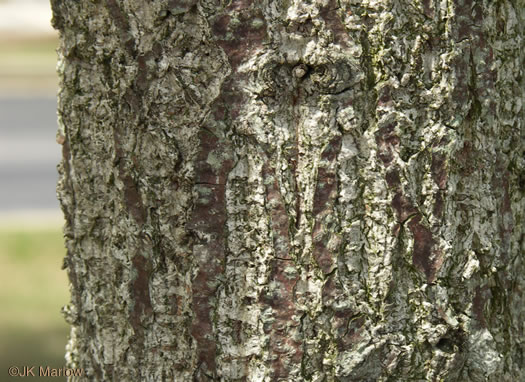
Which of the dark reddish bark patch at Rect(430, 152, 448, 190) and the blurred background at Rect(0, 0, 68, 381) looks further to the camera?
the blurred background at Rect(0, 0, 68, 381)

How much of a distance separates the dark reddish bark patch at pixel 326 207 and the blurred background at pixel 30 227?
3.63m

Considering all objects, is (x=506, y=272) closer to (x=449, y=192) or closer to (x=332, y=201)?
(x=449, y=192)

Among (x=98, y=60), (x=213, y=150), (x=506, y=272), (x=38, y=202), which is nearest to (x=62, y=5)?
(x=98, y=60)

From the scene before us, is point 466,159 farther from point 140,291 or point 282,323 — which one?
point 140,291

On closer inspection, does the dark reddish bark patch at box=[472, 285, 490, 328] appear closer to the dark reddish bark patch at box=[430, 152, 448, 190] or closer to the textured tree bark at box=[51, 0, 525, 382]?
the textured tree bark at box=[51, 0, 525, 382]

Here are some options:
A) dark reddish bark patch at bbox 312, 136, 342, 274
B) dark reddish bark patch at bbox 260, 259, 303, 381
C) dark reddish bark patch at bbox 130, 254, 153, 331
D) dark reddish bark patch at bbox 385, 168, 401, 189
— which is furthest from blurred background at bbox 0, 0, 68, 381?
dark reddish bark patch at bbox 385, 168, 401, 189

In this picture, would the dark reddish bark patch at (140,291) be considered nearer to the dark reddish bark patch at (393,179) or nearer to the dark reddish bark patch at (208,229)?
the dark reddish bark patch at (208,229)

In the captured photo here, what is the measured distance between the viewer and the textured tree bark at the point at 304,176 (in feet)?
5.44

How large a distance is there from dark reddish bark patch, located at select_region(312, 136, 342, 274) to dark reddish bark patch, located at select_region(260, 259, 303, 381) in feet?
0.24

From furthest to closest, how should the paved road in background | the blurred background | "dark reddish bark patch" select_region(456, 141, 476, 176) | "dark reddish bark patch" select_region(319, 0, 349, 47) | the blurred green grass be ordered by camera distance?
the paved road in background < the blurred background < the blurred green grass < "dark reddish bark patch" select_region(456, 141, 476, 176) < "dark reddish bark patch" select_region(319, 0, 349, 47)

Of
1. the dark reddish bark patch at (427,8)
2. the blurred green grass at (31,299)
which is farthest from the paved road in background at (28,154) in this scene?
the dark reddish bark patch at (427,8)

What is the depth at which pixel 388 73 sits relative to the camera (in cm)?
167

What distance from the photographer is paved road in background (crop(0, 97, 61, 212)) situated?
8.69 m

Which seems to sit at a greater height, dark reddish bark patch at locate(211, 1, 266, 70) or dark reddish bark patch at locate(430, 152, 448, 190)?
dark reddish bark patch at locate(211, 1, 266, 70)
